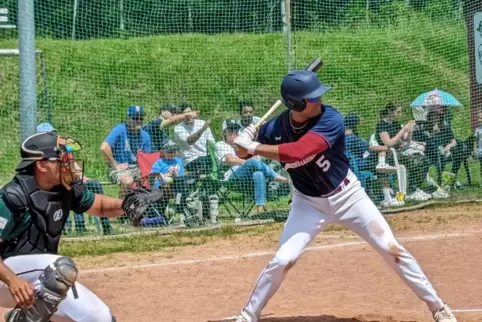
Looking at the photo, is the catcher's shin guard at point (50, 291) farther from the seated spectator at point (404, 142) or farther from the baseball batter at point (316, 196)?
the seated spectator at point (404, 142)

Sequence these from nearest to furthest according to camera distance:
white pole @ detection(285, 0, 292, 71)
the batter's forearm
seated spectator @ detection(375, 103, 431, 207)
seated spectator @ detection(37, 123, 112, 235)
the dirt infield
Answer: the batter's forearm
the dirt infield
seated spectator @ detection(37, 123, 112, 235)
white pole @ detection(285, 0, 292, 71)
seated spectator @ detection(375, 103, 431, 207)

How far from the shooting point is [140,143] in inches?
445

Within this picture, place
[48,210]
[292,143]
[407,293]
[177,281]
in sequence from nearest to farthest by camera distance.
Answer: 1. [48,210]
2. [292,143]
3. [407,293]
4. [177,281]

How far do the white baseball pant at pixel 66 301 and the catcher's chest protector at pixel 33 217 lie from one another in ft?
0.27

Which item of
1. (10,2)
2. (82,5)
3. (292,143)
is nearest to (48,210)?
(292,143)

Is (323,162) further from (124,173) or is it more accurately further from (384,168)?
(384,168)

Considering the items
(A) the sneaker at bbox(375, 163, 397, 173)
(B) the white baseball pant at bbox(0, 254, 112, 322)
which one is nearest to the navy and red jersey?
(B) the white baseball pant at bbox(0, 254, 112, 322)

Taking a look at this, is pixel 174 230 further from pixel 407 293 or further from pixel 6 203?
pixel 6 203

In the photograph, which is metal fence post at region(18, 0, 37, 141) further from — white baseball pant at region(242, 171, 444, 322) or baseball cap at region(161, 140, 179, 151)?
white baseball pant at region(242, 171, 444, 322)

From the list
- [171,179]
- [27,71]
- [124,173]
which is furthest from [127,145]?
[27,71]

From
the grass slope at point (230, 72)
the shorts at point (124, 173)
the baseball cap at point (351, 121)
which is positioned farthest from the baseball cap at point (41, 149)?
the grass slope at point (230, 72)

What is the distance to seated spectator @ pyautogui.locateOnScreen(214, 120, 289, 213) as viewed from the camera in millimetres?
11664

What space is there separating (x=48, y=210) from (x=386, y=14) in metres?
10.5

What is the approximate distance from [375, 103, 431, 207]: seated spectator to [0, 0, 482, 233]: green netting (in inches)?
1.1
